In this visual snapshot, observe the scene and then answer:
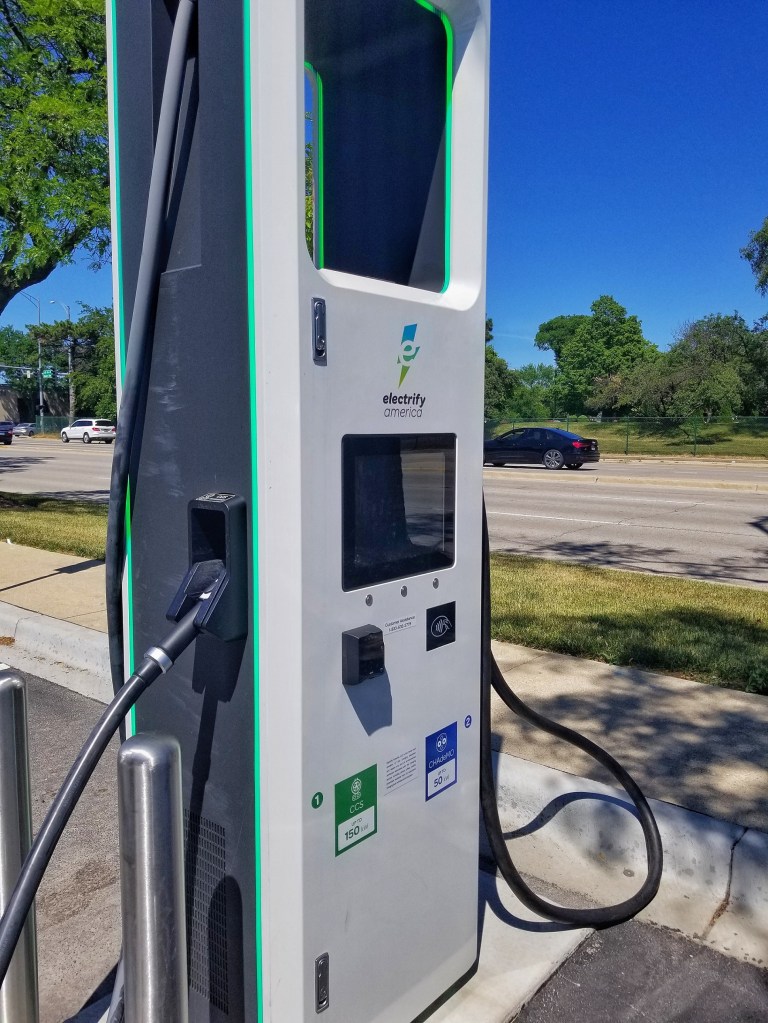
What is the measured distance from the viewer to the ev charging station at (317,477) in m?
1.81

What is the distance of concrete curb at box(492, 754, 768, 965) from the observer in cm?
287

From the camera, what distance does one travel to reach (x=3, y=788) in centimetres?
194

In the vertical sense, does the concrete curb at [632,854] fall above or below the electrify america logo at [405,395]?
below

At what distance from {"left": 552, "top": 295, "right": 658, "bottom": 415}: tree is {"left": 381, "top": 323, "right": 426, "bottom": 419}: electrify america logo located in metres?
75.0

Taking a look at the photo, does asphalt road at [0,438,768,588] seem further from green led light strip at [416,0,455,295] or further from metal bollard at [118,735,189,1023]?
metal bollard at [118,735,189,1023]

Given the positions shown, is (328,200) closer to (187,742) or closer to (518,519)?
(187,742)

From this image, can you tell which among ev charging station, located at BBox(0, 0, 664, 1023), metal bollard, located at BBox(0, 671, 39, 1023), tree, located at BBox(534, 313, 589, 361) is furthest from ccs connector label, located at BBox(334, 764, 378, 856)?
tree, located at BBox(534, 313, 589, 361)

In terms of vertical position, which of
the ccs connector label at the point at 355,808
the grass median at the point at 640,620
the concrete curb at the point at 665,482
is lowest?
the grass median at the point at 640,620

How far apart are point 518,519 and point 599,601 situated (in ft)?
22.0

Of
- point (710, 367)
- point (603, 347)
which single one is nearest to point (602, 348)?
point (603, 347)

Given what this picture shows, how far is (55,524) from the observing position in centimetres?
1166

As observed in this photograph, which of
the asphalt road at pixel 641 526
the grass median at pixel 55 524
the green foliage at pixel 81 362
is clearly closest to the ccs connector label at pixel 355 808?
the asphalt road at pixel 641 526

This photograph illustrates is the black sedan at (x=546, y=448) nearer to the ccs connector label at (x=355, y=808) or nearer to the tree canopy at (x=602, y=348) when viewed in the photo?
the ccs connector label at (x=355, y=808)

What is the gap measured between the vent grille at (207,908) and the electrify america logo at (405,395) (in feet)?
3.48
